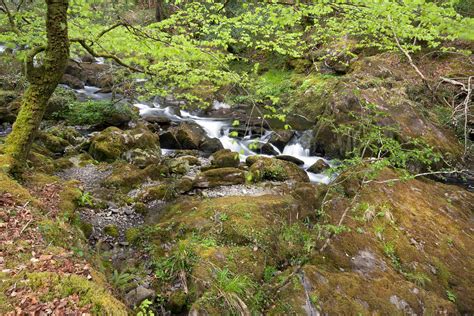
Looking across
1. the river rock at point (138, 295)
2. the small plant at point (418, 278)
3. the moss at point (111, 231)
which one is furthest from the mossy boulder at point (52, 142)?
the small plant at point (418, 278)

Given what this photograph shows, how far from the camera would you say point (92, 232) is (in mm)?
6793

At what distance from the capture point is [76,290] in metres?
3.01

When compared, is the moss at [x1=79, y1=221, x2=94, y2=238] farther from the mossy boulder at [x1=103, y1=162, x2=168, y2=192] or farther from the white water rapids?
the white water rapids

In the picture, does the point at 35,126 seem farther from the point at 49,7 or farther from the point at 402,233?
the point at 402,233

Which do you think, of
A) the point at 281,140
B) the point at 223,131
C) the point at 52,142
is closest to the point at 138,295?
the point at 52,142

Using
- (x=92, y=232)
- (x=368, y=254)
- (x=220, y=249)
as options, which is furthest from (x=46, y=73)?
(x=368, y=254)

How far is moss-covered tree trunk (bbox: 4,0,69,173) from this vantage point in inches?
198

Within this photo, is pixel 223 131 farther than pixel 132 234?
Yes

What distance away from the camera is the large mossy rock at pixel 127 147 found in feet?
36.7

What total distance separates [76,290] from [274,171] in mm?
7999

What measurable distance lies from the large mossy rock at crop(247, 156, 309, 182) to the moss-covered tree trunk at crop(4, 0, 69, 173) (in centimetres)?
616

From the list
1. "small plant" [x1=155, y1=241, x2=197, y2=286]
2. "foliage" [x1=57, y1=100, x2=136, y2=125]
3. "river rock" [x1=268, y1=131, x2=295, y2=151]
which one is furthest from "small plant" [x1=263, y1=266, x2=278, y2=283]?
"foliage" [x1=57, y1=100, x2=136, y2=125]

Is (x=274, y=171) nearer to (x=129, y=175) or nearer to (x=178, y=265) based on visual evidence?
(x=129, y=175)

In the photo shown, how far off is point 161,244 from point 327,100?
11065 mm
